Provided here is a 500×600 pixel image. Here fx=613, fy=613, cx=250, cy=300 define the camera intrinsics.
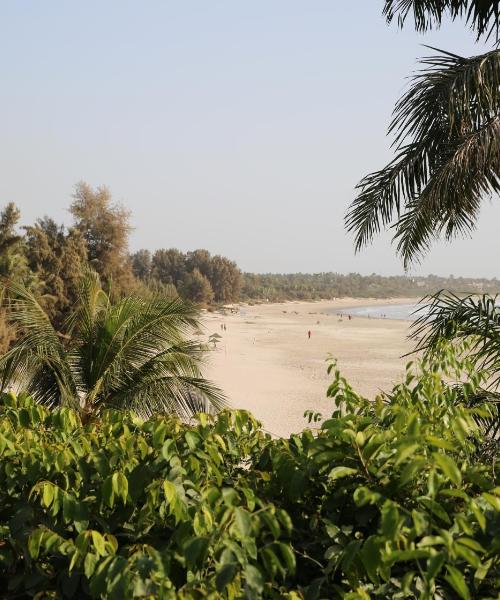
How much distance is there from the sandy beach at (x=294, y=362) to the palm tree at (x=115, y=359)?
3.67 metres

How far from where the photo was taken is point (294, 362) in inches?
1494

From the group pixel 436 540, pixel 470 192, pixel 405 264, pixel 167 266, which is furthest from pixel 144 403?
pixel 167 266

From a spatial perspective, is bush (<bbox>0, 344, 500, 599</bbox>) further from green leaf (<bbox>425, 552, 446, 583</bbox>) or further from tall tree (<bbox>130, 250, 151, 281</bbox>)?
tall tree (<bbox>130, 250, 151, 281</bbox>)

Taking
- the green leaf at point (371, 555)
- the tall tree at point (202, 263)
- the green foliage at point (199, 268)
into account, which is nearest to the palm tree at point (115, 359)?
the green leaf at point (371, 555)

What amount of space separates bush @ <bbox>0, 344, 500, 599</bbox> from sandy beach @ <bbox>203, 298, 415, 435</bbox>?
9.94 metres

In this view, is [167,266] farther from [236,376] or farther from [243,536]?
[243,536]

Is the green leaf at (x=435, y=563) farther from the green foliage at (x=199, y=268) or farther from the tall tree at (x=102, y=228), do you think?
the green foliage at (x=199, y=268)

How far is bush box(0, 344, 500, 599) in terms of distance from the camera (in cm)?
168

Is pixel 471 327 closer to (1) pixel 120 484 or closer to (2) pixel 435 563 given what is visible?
(1) pixel 120 484

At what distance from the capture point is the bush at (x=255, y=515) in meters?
1.68

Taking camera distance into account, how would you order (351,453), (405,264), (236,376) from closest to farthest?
(351,453) < (405,264) < (236,376)

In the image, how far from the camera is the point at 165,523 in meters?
2.43

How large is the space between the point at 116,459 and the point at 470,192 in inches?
180

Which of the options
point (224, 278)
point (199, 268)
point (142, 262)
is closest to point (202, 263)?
point (199, 268)
